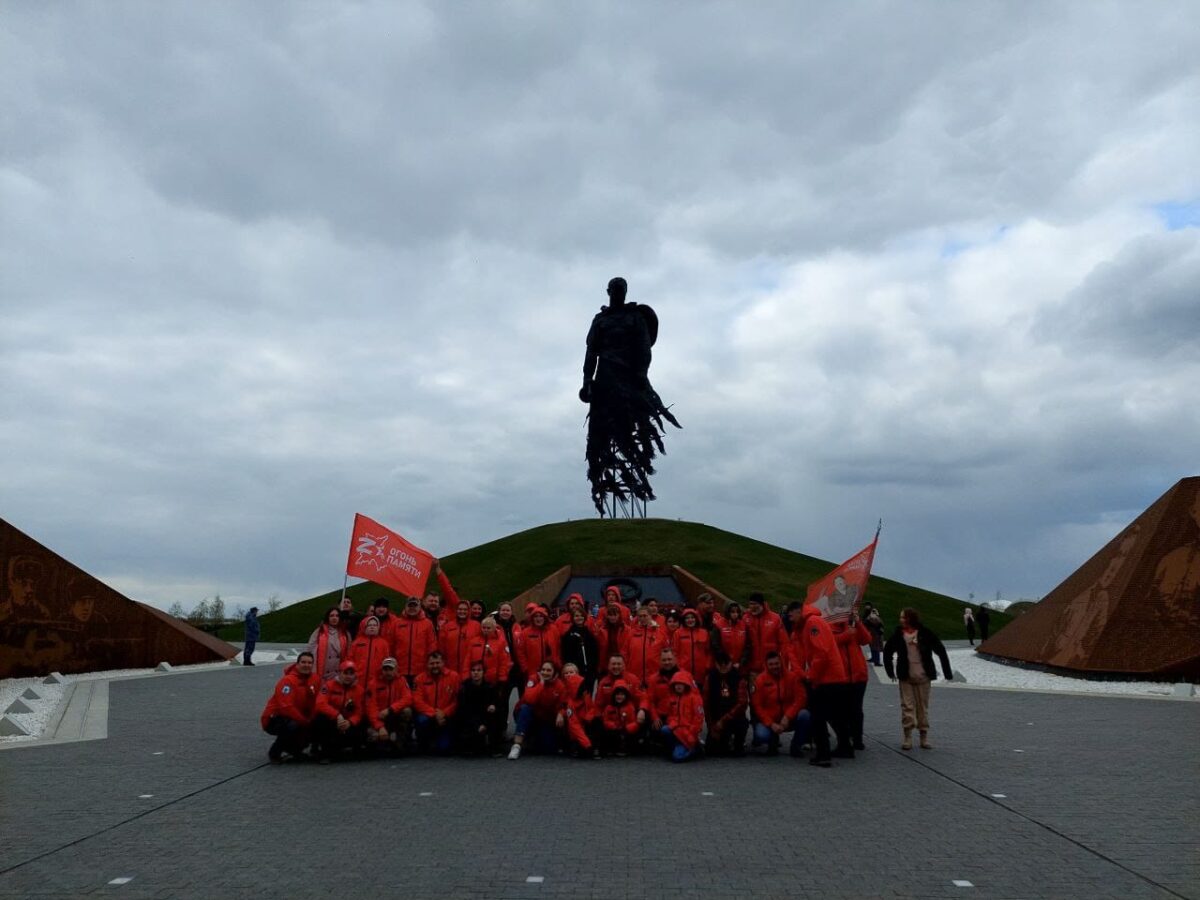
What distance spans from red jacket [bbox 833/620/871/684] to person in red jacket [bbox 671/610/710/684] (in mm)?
1521

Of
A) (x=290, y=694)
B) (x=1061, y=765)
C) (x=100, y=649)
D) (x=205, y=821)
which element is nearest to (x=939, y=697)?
(x=1061, y=765)

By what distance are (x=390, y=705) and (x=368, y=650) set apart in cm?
70

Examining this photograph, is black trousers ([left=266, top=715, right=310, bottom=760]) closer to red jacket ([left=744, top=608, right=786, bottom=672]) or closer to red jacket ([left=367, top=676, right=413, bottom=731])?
red jacket ([left=367, top=676, right=413, bottom=731])

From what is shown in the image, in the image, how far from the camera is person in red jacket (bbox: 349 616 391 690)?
1055cm

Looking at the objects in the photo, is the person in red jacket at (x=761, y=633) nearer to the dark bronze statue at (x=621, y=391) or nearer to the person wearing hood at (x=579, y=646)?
the person wearing hood at (x=579, y=646)

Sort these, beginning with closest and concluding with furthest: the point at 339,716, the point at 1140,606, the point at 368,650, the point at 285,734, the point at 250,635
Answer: the point at 285,734 → the point at 339,716 → the point at 368,650 → the point at 1140,606 → the point at 250,635

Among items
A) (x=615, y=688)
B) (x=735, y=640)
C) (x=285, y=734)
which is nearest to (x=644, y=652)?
(x=615, y=688)

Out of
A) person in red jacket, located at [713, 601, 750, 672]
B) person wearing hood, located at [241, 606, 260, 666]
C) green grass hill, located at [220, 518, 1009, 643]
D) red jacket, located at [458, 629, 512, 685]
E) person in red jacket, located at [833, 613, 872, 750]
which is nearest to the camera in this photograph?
person in red jacket, located at [833, 613, 872, 750]

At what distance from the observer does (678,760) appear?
392 inches

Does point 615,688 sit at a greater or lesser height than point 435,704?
greater

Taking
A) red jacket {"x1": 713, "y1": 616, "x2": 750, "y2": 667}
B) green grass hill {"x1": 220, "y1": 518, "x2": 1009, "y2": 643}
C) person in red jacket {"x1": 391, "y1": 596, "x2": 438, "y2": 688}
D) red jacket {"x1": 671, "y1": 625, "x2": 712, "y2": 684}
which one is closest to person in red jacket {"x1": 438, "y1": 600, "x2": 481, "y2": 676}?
person in red jacket {"x1": 391, "y1": 596, "x2": 438, "y2": 688}

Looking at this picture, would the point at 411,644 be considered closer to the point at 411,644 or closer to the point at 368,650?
the point at 411,644

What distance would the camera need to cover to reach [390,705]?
10.3m

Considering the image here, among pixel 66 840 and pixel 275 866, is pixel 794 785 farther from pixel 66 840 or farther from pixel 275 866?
pixel 66 840
